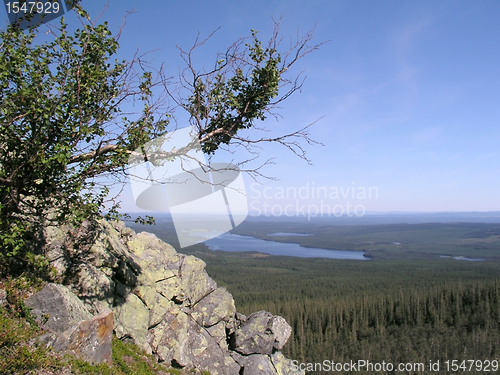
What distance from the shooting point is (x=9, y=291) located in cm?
851

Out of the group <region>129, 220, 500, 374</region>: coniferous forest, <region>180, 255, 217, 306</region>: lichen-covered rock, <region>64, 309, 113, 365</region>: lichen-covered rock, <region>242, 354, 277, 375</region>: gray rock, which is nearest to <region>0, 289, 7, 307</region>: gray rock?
<region>64, 309, 113, 365</region>: lichen-covered rock

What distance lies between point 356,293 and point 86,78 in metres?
157

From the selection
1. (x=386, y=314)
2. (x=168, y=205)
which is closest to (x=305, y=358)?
(x=386, y=314)

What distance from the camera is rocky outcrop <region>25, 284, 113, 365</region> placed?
25.9 ft

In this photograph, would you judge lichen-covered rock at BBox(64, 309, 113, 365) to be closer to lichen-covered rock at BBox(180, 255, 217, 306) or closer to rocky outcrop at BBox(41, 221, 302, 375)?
rocky outcrop at BBox(41, 221, 302, 375)

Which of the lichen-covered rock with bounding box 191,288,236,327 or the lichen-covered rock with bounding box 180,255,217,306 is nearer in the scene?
the lichen-covered rock with bounding box 191,288,236,327

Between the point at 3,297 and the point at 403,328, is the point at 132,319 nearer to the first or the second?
the point at 3,297

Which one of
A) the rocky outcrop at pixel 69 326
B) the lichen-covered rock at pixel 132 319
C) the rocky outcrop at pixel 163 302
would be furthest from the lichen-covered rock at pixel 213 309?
the rocky outcrop at pixel 69 326

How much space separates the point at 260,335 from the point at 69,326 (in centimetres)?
1460

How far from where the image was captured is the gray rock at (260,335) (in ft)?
65.3

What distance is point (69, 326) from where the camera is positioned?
28.1 ft

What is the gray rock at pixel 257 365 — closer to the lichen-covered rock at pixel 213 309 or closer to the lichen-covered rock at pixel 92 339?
the lichen-covered rock at pixel 213 309

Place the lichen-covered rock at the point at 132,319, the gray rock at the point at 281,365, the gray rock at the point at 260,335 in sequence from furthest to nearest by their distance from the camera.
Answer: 1. the gray rock at the point at 281,365
2. the gray rock at the point at 260,335
3. the lichen-covered rock at the point at 132,319

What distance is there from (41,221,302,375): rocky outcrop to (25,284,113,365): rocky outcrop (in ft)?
8.75
